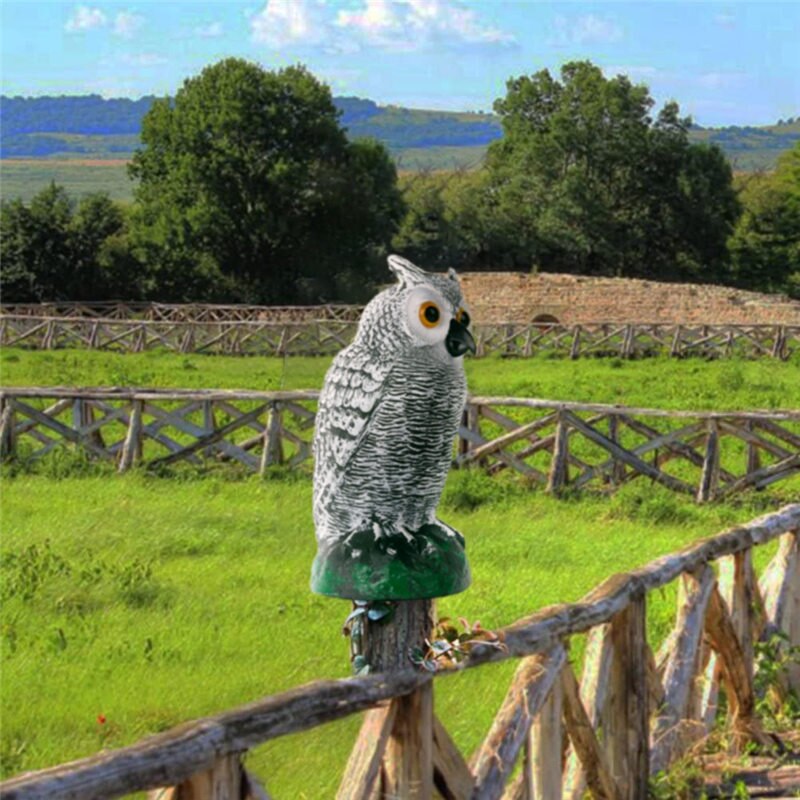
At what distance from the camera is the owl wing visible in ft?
12.5

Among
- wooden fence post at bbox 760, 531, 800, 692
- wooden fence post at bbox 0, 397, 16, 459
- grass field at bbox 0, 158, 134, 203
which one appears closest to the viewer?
wooden fence post at bbox 760, 531, 800, 692

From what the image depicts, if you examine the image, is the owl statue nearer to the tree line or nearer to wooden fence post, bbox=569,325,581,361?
wooden fence post, bbox=569,325,581,361

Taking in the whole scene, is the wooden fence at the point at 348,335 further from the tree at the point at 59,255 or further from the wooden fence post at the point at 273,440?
the wooden fence post at the point at 273,440

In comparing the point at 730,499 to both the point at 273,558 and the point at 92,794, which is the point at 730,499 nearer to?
the point at 273,558

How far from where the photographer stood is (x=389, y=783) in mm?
3812

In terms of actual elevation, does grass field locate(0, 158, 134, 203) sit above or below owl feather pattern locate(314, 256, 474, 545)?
below

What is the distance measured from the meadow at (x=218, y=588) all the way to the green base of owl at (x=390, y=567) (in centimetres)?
142

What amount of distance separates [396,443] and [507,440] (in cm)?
962

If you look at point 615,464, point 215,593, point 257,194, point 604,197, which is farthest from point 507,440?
point 604,197

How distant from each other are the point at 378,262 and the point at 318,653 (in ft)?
122

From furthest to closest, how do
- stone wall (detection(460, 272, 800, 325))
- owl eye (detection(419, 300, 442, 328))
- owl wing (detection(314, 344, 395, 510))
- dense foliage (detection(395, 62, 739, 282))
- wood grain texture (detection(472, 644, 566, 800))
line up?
dense foliage (detection(395, 62, 739, 282)) → stone wall (detection(460, 272, 800, 325)) → wood grain texture (detection(472, 644, 566, 800)) → owl wing (detection(314, 344, 395, 510)) → owl eye (detection(419, 300, 442, 328))

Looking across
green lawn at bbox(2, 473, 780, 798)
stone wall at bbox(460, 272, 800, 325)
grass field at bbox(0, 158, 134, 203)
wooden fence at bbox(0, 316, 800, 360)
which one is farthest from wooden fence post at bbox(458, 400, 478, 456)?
grass field at bbox(0, 158, 134, 203)

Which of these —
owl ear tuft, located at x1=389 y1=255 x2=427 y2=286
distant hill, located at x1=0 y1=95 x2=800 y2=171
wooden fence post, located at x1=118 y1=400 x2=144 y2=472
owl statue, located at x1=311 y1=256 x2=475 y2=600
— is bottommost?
wooden fence post, located at x1=118 y1=400 x2=144 y2=472

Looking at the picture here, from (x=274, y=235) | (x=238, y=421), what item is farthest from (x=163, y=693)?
(x=274, y=235)
